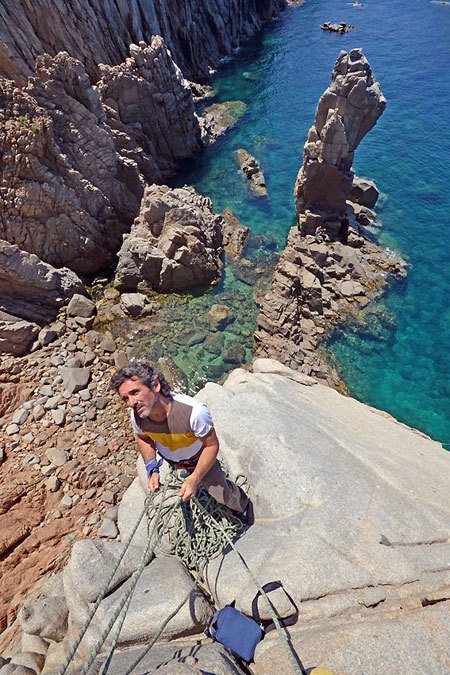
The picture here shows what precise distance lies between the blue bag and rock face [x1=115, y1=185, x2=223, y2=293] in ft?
52.6

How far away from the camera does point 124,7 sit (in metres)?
29.6

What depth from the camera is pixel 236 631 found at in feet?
17.5

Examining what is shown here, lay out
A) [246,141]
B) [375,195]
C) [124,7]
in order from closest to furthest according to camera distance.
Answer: [375,195] < [124,7] < [246,141]

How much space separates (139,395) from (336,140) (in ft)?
69.9

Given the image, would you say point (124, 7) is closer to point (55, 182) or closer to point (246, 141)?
point (246, 141)

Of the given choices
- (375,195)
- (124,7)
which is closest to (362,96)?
(375,195)

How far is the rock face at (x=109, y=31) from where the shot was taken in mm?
20609

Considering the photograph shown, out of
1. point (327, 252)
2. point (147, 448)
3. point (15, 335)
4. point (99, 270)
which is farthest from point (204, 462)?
point (327, 252)

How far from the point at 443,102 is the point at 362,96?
81.0ft

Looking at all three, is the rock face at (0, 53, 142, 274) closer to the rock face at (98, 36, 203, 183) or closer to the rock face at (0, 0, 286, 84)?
the rock face at (0, 0, 286, 84)

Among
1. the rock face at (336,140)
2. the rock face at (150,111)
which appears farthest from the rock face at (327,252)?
the rock face at (150,111)

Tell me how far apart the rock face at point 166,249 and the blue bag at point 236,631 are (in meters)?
16.0

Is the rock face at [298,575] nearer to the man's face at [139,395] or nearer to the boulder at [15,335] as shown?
the man's face at [139,395]

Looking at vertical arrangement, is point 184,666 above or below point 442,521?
above
